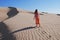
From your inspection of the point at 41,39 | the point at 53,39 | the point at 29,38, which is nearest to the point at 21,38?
the point at 29,38

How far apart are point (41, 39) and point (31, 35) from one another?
4.03 ft

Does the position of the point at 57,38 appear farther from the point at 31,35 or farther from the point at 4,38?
the point at 4,38

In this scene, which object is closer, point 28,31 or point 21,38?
point 21,38

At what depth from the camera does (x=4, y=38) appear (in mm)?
12852

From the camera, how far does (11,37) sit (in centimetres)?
1252

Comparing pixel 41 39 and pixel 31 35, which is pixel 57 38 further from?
pixel 31 35

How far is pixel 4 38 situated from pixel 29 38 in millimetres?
2145

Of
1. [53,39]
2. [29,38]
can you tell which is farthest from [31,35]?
[53,39]

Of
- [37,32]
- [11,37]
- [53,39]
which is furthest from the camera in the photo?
[37,32]

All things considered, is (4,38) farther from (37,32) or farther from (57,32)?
(57,32)

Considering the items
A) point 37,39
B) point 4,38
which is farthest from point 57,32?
point 4,38

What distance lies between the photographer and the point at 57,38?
11.7 metres

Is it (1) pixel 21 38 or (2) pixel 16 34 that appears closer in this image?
(1) pixel 21 38

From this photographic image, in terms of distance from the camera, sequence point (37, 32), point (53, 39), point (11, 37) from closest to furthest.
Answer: point (53, 39) < point (11, 37) < point (37, 32)
